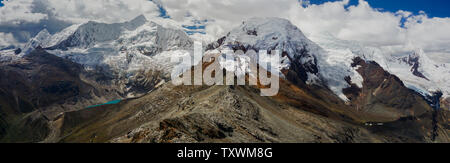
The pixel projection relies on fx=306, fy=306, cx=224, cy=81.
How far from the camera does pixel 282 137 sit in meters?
110
